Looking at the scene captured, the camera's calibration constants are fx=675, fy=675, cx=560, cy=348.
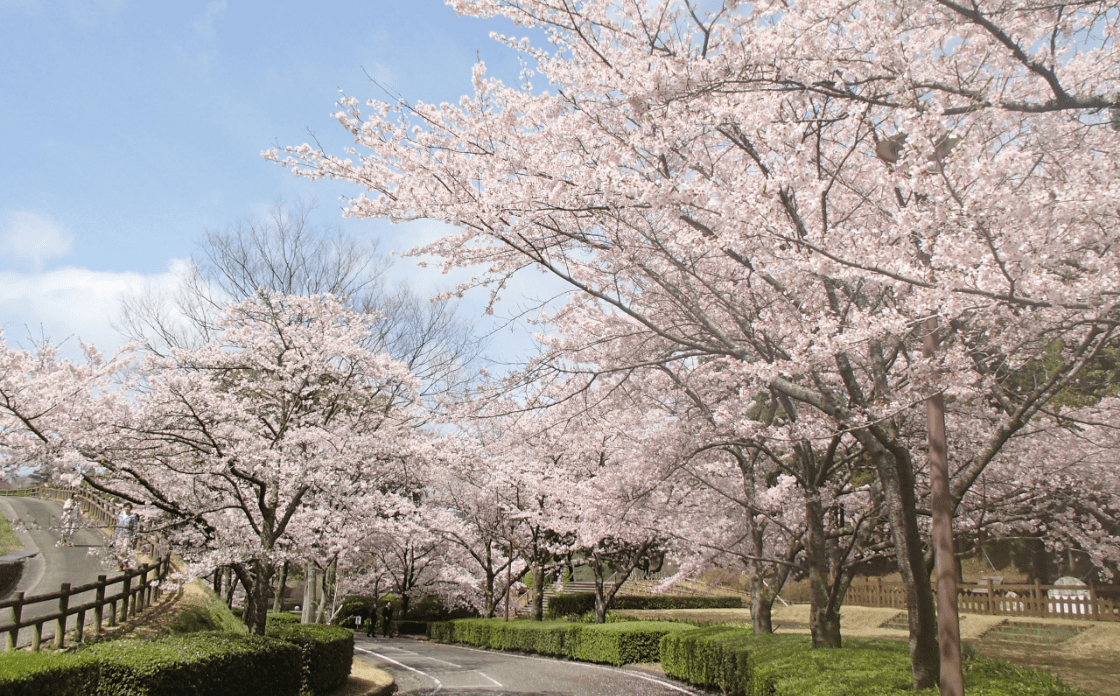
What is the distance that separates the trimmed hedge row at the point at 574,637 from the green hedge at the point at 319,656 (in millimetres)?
7121

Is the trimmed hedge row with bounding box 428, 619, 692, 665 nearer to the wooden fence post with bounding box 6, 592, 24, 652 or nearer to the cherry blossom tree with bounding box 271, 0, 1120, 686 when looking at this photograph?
the cherry blossom tree with bounding box 271, 0, 1120, 686

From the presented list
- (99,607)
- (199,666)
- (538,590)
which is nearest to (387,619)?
(538,590)

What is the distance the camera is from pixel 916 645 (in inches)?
255

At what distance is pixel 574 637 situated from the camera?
1888 cm

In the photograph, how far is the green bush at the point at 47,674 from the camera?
536cm

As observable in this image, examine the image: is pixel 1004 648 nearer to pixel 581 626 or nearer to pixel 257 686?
pixel 581 626

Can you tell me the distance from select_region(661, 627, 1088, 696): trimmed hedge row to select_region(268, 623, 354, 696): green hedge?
6.58m

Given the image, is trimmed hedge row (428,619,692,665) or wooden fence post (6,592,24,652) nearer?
wooden fence post (6,592,24,652)

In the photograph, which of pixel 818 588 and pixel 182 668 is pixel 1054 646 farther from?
pixel 182 668

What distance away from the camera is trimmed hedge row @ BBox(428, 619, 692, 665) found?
674 inches

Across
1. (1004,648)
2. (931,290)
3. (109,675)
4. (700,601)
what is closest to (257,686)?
(109,675)

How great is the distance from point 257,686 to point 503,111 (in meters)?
7.83

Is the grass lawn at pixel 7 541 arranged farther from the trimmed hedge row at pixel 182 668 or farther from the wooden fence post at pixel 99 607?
the trimmed hedge row at pixel 182 668

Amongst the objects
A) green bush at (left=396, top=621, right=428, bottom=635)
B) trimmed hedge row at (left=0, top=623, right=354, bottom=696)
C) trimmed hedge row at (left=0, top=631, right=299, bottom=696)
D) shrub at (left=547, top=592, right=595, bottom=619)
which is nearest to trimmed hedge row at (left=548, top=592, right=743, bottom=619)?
shrub at (left=547, top=592, right=595, bottom=619)
